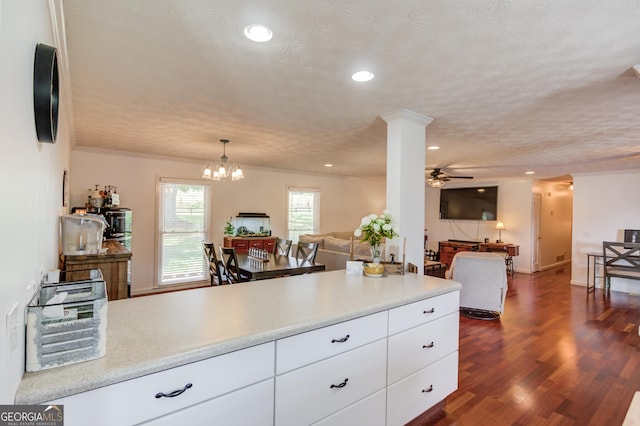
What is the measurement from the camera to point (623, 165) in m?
5.80

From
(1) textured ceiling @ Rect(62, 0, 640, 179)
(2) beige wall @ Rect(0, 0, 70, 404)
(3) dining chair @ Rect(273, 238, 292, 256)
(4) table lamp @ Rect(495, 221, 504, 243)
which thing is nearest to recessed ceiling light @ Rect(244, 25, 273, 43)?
(1) textured ceiling @ Rect(62, 0, 640, 179)

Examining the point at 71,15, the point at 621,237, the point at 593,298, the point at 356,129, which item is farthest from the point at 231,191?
the point at 621,237

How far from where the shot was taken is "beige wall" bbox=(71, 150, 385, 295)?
524 cm

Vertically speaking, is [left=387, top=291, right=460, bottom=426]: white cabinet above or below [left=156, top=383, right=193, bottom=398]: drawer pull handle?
below

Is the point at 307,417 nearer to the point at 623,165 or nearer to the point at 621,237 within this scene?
the point at 623,165

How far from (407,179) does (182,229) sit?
4.57 meters

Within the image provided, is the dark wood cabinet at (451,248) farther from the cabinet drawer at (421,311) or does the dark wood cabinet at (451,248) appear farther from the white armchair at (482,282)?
the cabinet drawer at (421,311)

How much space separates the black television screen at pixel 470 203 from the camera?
27.8ft

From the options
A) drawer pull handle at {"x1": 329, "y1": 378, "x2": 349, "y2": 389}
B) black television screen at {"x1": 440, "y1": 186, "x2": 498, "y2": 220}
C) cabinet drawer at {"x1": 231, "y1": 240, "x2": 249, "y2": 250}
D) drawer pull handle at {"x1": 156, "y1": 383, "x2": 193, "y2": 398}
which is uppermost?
black television screen at {"x1": 440, "y1": 186, "x2": 498, "y2": 220}

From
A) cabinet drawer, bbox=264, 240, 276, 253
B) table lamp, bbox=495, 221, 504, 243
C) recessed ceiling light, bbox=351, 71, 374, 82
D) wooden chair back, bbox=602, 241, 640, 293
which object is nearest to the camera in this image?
recessed ceiling light, bbox=351, 71, 374, 82

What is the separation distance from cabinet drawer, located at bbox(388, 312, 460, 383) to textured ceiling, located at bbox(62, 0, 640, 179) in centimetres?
173

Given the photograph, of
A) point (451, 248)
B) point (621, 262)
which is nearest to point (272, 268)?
point (451, 248)

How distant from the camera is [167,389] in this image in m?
1.16

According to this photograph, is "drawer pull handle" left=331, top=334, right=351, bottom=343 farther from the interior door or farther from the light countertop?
the interior door
